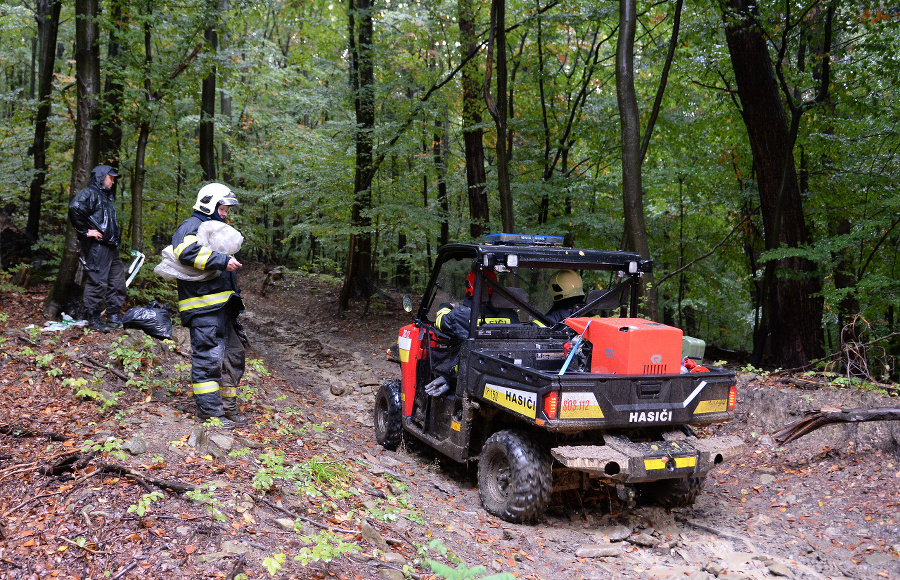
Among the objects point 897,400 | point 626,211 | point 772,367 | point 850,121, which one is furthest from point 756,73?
point 897,400

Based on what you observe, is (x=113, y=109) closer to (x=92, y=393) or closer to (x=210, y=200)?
(x=210, y=200)

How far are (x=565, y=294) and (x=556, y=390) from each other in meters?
1.75

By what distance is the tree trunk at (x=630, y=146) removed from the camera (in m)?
7.64

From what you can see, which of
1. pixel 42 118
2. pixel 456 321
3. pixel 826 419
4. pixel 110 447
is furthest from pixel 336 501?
pixel 42 118

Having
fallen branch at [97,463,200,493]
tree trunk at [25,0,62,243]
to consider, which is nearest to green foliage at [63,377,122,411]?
fallen branch at [97,463,200,493]

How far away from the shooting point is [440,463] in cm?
582

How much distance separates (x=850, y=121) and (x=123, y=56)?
35.9 ft

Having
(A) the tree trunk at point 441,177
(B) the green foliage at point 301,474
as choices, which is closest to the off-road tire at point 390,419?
(B) the green foliage at point 301,474

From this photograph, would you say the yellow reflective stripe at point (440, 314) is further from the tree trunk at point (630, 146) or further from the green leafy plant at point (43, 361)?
the green leafy plant at point (43, 361)

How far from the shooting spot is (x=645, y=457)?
3955 millimetres

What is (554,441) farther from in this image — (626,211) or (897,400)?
(626,211)

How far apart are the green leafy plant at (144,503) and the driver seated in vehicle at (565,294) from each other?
3507mm

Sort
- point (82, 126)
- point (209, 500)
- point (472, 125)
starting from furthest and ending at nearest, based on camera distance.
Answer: point (472, 125) → point (82, 126) → point (209, 500)

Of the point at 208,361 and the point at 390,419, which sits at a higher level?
Answer: the point at 208,361
